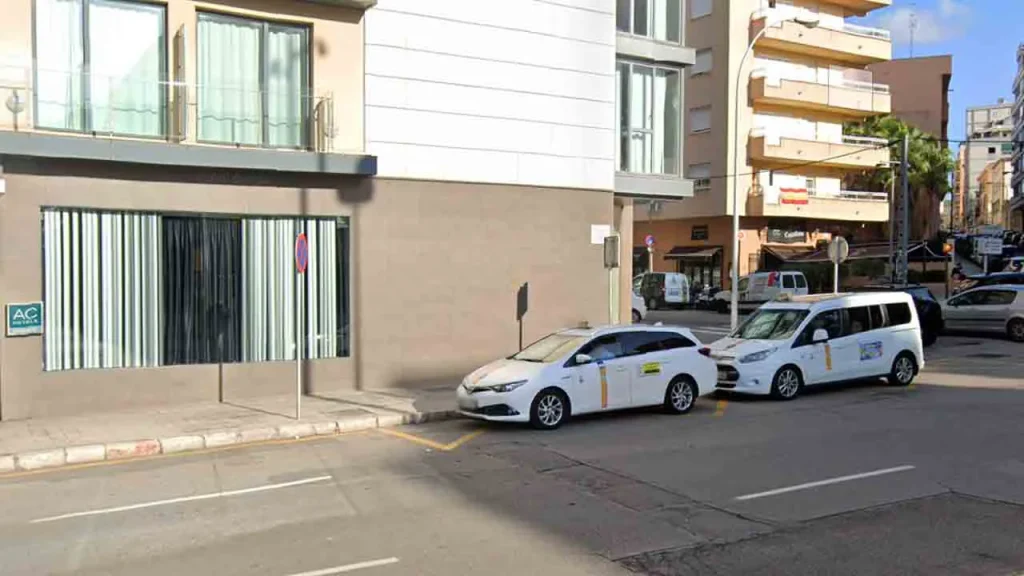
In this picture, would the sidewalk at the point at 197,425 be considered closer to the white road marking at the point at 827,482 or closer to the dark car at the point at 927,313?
the white road marking at the point at 827,482

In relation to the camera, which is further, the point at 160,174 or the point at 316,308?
the point at 316,308

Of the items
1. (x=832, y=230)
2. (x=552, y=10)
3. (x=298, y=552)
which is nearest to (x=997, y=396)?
(x=552, y=10)

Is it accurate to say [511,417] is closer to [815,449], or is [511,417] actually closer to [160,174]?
[815,449]

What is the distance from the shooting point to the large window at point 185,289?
531 inches

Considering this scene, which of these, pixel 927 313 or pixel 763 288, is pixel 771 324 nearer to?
pixel 927 313

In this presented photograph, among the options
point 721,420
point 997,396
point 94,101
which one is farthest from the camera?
point 997,396

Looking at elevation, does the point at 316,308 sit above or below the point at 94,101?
below

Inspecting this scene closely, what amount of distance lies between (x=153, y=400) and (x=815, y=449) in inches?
405

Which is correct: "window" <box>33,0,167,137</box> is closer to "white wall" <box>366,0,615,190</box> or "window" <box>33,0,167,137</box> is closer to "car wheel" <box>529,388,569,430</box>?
"white wall" <box>366,0,615,190</box>

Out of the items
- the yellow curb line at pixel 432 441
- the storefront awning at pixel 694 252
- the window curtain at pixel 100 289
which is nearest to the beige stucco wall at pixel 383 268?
the window curtain at pixel 100 289

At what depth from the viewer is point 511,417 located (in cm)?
1180

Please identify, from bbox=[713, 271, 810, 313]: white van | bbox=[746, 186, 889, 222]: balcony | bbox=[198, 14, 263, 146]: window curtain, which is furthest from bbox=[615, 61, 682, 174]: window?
bbox=[746, 186, 889, 222]: balcony

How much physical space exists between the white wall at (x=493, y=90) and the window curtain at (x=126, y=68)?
3.64 m

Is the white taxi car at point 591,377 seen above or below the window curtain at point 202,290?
below
